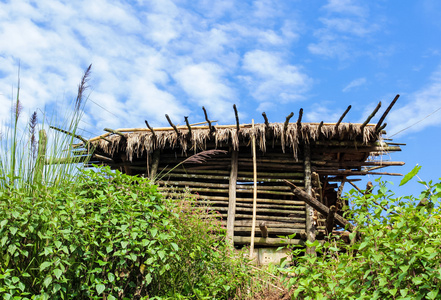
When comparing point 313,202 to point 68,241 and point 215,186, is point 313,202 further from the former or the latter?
point 215,186

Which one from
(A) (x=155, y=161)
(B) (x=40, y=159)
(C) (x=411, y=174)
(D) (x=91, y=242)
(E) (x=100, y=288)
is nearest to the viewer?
(C) (x=411, y=174)

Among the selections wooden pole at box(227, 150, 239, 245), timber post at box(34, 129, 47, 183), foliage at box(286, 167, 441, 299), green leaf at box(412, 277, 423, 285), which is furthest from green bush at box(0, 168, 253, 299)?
wooden pole at box(227, 150, 239, 245)

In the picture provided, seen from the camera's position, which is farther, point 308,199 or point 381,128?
point 381,128

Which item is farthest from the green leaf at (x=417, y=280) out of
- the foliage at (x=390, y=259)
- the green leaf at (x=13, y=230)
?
the green leaf at (x=13, y=230)

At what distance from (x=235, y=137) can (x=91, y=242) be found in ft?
15.6

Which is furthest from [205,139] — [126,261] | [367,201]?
[367,201]

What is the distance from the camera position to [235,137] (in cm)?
794

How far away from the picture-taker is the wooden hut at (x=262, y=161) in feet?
25.7

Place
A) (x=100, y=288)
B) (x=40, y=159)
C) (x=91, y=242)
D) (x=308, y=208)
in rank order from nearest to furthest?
(x=100, y=288) → (x=91, y=242) → (x=40, y=159) → (x=308, y=208)

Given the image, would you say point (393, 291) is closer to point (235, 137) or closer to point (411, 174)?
point (411, 174)

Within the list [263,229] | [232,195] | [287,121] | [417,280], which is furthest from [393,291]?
[232,195]

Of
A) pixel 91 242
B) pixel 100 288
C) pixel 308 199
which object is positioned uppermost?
pixel 308 199

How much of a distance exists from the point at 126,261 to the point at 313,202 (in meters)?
2.05

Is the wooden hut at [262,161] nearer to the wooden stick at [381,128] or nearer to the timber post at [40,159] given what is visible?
the wooden stick at [381,128]
